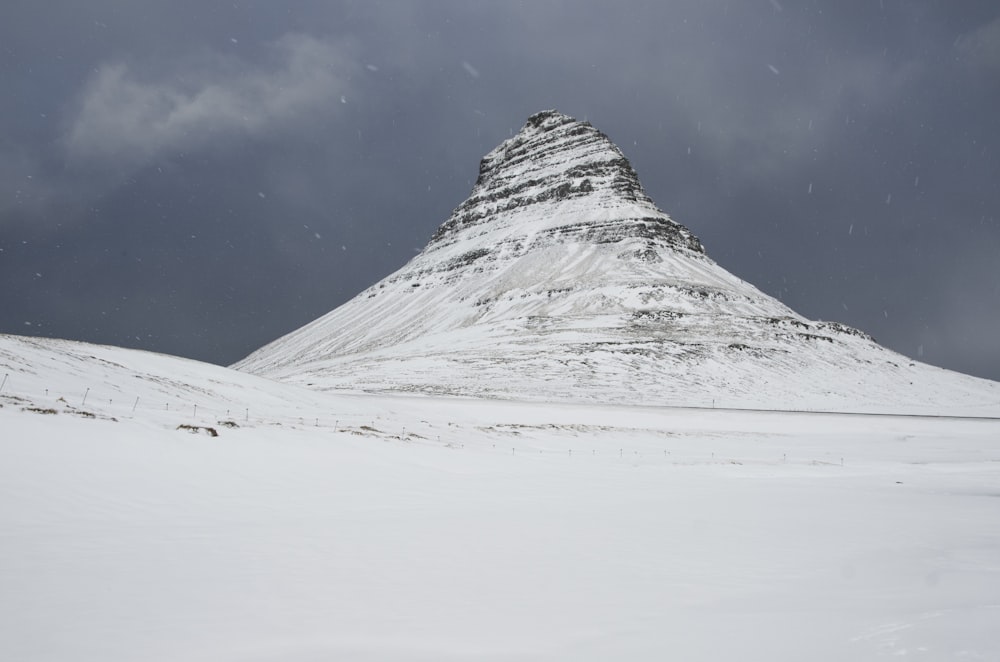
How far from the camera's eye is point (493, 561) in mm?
5484

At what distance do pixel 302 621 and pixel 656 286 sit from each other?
103296 mm

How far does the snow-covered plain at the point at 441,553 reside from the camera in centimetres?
355

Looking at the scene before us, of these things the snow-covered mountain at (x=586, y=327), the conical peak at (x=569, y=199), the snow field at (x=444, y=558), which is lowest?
the snow field at (x=444, y=558)

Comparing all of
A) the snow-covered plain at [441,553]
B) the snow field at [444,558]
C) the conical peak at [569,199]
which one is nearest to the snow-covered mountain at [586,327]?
the conical peak at [569,199]

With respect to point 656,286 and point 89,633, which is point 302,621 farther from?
point 656,286

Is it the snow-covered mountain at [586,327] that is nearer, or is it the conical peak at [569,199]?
the snow-covered mountain at [586,327]

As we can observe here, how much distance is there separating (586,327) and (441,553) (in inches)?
3184

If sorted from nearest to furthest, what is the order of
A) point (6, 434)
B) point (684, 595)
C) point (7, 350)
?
point (684, 595)
point (6, 434)
point (7, 350)

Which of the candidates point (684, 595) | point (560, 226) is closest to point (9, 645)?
point (684, 595)

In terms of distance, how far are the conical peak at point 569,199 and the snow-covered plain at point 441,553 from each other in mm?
126526

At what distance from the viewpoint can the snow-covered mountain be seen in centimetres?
6191

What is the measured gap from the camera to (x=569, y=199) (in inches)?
6412

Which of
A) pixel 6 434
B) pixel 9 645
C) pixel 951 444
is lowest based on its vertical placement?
pixel 9 645

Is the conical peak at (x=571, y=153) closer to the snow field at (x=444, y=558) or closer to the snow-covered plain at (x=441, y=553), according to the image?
the snow-covered plain at (x=441, y=553)
